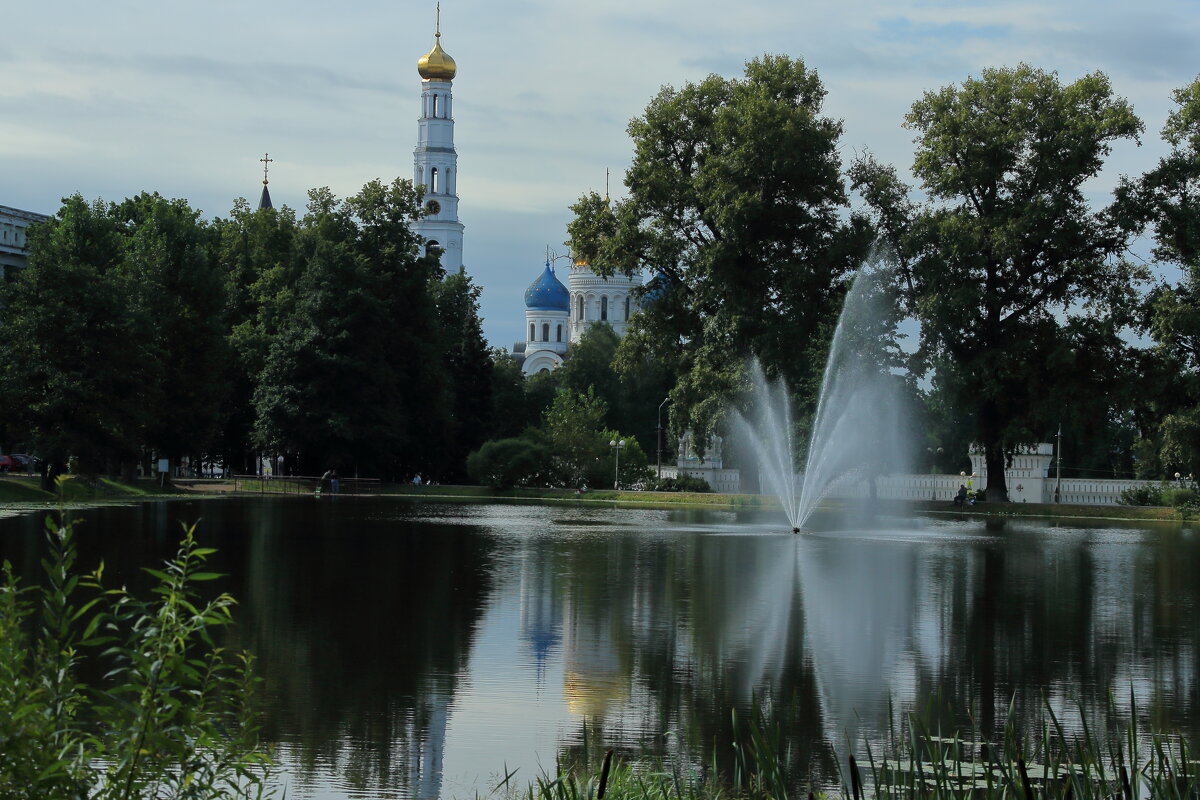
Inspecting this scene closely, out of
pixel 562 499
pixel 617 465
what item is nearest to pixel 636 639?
pixel 562 499

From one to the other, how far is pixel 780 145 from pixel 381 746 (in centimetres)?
4618

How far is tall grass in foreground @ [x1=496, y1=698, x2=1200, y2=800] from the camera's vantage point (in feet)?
21.0

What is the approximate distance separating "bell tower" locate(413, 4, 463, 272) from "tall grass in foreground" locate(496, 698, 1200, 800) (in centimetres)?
12481

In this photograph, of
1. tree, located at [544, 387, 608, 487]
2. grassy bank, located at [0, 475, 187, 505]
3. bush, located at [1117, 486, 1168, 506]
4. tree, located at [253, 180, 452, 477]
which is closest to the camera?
grassy bank, located at [0, 475, 187, 505]

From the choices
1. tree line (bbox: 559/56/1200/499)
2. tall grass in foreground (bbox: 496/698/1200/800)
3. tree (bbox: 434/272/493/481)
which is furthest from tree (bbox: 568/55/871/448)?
tall grass in foreground (bbox: 496/698/1200/800)

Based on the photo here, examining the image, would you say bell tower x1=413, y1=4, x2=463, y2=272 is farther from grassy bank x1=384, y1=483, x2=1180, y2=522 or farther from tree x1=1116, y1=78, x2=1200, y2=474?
tree x1=1116, y1=78, x2=1200, y2=474

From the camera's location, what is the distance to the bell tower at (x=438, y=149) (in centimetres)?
13425

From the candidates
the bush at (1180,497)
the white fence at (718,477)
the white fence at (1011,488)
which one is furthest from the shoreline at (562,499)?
the white fence at (718,477)

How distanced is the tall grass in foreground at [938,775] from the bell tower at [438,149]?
124808mm

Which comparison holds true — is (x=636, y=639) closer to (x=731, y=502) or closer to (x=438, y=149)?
(x=731, y=502)

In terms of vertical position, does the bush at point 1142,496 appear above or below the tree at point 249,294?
below

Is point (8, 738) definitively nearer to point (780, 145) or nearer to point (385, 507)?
point (385, 507)

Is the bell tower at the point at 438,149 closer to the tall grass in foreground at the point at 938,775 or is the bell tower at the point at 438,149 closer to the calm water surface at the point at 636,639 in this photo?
the calm water surface at the point at 636,639

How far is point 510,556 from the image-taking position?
27.5 m
